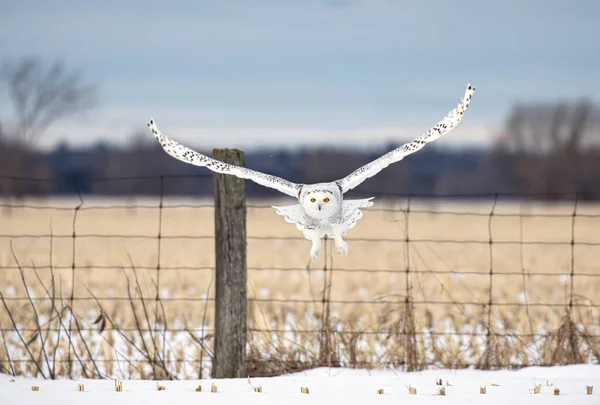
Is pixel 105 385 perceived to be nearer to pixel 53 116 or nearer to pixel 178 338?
pixel 178 338

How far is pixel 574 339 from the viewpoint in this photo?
25.9ft

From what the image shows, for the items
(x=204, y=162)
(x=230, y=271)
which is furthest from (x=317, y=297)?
(x=204, y=162)

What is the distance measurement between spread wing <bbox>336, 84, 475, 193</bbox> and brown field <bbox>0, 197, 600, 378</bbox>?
184cm

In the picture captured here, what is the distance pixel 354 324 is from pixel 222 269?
1639 mm

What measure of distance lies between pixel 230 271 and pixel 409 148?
231 centimetres

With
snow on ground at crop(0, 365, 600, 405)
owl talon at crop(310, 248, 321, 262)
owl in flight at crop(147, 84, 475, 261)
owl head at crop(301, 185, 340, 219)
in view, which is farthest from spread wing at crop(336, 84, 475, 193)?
snow on ground at crop(0, 365, 600, 405)

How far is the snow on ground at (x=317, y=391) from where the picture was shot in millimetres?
5938

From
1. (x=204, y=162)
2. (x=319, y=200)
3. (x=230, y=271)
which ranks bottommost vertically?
(x=230, y=271)

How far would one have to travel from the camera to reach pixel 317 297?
1413cm

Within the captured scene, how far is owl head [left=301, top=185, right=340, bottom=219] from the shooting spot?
5.34 metres

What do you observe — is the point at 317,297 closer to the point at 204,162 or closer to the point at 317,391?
the point at 317,391

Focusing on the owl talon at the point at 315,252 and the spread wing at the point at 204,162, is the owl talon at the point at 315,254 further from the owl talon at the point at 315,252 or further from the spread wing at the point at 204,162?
the spread wing at the point at 204,162

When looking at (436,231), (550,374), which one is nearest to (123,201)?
(436,231)

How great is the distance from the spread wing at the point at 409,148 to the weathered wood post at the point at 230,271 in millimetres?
1812
